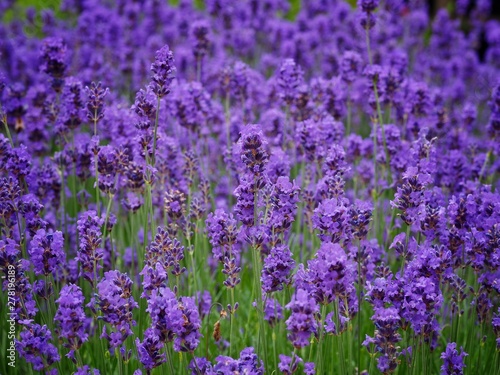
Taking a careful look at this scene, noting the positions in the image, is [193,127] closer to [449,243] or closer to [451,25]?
[449,243]

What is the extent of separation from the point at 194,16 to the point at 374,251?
5.14m

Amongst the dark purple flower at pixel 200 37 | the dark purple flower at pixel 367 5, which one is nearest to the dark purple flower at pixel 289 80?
the dark purple flower at pixel 367 5

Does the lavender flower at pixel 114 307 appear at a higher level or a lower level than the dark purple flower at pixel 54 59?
lower

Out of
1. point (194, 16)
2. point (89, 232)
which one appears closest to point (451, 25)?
point (194, 16)

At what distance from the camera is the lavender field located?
8.13ft

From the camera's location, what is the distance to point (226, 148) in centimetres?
454

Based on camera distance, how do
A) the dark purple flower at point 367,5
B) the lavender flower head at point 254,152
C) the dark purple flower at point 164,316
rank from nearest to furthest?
the dark purple flower at point 164,316 < the lavender flower head at point 254,152 < the dark purple flower at point 367,5

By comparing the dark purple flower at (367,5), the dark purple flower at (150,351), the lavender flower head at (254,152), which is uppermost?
the dark purple flower at (367,5)

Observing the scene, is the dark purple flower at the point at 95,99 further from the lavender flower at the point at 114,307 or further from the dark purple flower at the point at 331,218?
the dark purple flower at the point at 331,218

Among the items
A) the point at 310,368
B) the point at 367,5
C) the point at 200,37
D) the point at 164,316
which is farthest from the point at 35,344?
the point at 200,37

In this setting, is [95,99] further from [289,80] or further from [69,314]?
[289,80]

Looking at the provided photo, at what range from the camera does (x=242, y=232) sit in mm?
2709

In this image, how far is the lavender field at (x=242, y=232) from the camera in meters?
2.48

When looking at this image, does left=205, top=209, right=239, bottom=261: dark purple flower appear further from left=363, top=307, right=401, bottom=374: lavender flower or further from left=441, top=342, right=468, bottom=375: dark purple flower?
left=441, top=342, right=468, bottom=375: dark purple flower
